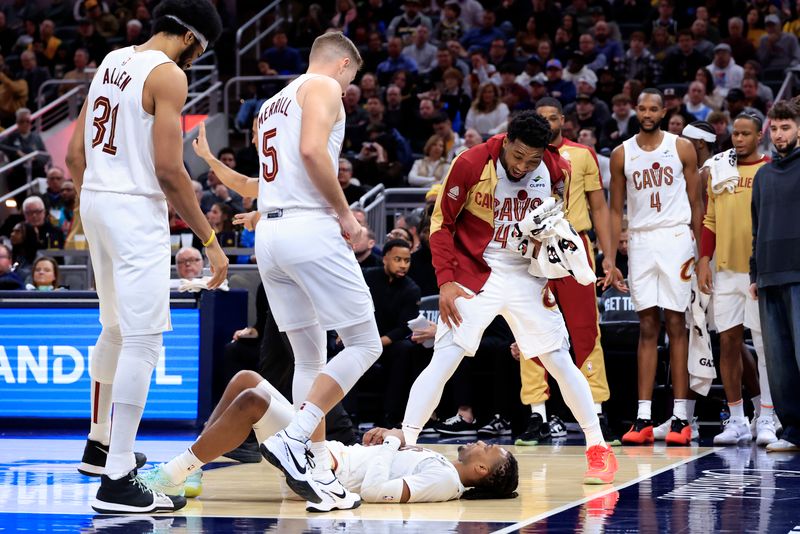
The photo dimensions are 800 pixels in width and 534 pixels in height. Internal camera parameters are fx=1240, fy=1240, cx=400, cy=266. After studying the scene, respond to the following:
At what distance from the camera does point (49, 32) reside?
2055cm

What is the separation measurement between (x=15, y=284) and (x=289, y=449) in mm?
7121

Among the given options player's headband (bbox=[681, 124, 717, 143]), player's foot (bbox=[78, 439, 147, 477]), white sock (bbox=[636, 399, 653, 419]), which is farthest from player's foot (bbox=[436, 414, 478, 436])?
player's foot (bbox=[78, 439, 147, 477])

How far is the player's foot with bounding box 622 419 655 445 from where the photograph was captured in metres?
8.52

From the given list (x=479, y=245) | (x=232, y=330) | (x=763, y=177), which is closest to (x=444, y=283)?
(x=479, y=245)

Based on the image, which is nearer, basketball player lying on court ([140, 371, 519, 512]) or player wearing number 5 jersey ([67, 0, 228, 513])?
player wearing number 5 jersey ([67, 0, 228, 513])

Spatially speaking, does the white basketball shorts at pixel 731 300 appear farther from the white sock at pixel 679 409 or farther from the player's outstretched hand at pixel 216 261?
the player's outstretched hand at pixel 216 261

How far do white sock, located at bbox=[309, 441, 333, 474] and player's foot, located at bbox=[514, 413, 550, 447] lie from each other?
11.3ft

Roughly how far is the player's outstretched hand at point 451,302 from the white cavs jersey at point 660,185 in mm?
2954

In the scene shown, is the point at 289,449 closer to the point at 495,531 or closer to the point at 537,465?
the point at 495,531

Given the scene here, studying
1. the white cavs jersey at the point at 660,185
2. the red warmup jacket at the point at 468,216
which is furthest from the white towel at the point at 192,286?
the red warmup jacket at the point at 468,216

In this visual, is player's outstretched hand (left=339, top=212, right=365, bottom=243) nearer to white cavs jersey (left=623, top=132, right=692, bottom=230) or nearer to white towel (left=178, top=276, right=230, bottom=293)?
white cavs jersey (left=623, top=132, right=692, bottom=230)

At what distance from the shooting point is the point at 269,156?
5520mm

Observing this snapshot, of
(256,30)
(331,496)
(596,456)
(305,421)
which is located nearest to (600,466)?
(596,456)

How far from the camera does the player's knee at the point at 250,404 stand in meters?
5.23
